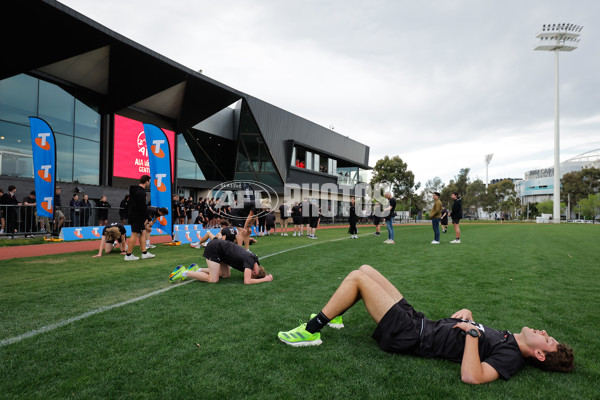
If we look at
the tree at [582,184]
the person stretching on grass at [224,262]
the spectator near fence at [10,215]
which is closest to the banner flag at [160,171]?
the spectator near fence at [10,215]

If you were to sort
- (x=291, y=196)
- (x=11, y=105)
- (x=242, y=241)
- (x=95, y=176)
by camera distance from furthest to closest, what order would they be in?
(x=291, y=196) < (x=95, y=176) < (x=11, y=105) < (x=242, y=241)

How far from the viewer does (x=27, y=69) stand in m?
16.2

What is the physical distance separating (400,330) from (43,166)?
13.7 metres

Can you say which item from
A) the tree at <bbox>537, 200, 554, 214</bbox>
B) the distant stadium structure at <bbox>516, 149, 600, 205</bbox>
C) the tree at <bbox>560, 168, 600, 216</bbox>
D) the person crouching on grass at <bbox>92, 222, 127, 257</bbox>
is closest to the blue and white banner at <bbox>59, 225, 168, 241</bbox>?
the person crouching on grass at <bbox>92, 222, 127, 257</bbox>

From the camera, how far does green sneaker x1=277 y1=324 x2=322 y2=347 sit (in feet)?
10.3

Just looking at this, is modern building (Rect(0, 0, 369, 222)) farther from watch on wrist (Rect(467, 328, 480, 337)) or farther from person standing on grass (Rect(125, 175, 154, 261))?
watch on wrist (Rect(467, 328, 480, 337))

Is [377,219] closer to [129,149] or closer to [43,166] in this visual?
[43,166]

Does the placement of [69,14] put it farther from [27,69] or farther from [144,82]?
[144,82]

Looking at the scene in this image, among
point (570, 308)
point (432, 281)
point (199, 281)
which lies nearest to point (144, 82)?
point (199, 281)

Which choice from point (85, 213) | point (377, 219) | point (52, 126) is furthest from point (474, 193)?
point (52, 126)

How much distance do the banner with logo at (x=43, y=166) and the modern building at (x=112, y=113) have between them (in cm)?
539

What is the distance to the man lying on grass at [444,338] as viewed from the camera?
2604 millimetres

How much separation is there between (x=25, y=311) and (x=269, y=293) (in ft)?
10.2

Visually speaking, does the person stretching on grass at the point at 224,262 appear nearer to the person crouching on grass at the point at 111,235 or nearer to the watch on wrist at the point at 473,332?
the watch on wrist at the point at 473,332
